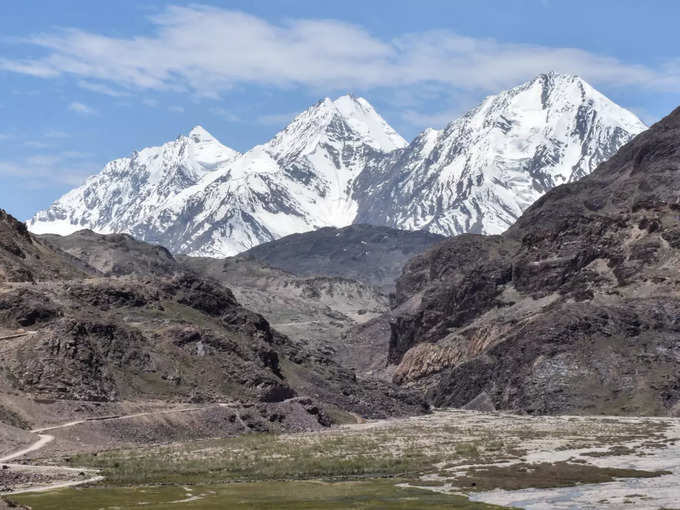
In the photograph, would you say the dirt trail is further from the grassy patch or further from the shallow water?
the grassy patch

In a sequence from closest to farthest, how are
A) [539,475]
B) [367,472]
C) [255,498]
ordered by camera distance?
[255,498]
[539,475]
[367,472]

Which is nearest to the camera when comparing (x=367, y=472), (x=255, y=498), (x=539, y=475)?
(x=255, y=498)

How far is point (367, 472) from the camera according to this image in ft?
486

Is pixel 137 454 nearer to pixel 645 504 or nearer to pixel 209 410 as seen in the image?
pixel 209 410

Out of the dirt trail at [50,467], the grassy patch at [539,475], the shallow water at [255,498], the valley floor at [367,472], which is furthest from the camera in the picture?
the grassy patch at [539,475]

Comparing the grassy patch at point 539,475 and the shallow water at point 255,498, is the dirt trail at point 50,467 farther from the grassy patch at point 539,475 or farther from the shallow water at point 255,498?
the grassy patch at point 539,475

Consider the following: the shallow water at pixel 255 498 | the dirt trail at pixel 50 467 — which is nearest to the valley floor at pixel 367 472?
the shallow water at pixel 255 498

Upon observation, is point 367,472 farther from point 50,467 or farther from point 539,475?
point 50,467

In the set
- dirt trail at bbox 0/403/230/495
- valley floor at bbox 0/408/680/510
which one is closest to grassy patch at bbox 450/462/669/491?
valley floor at bbox 0/408/680/510

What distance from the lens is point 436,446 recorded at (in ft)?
589

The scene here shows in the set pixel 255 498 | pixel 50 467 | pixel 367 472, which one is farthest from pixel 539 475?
pixel 50 467

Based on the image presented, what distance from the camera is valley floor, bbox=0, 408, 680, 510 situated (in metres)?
119

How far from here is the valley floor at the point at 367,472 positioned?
119 meters

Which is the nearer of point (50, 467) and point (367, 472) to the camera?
point (50, 467)
